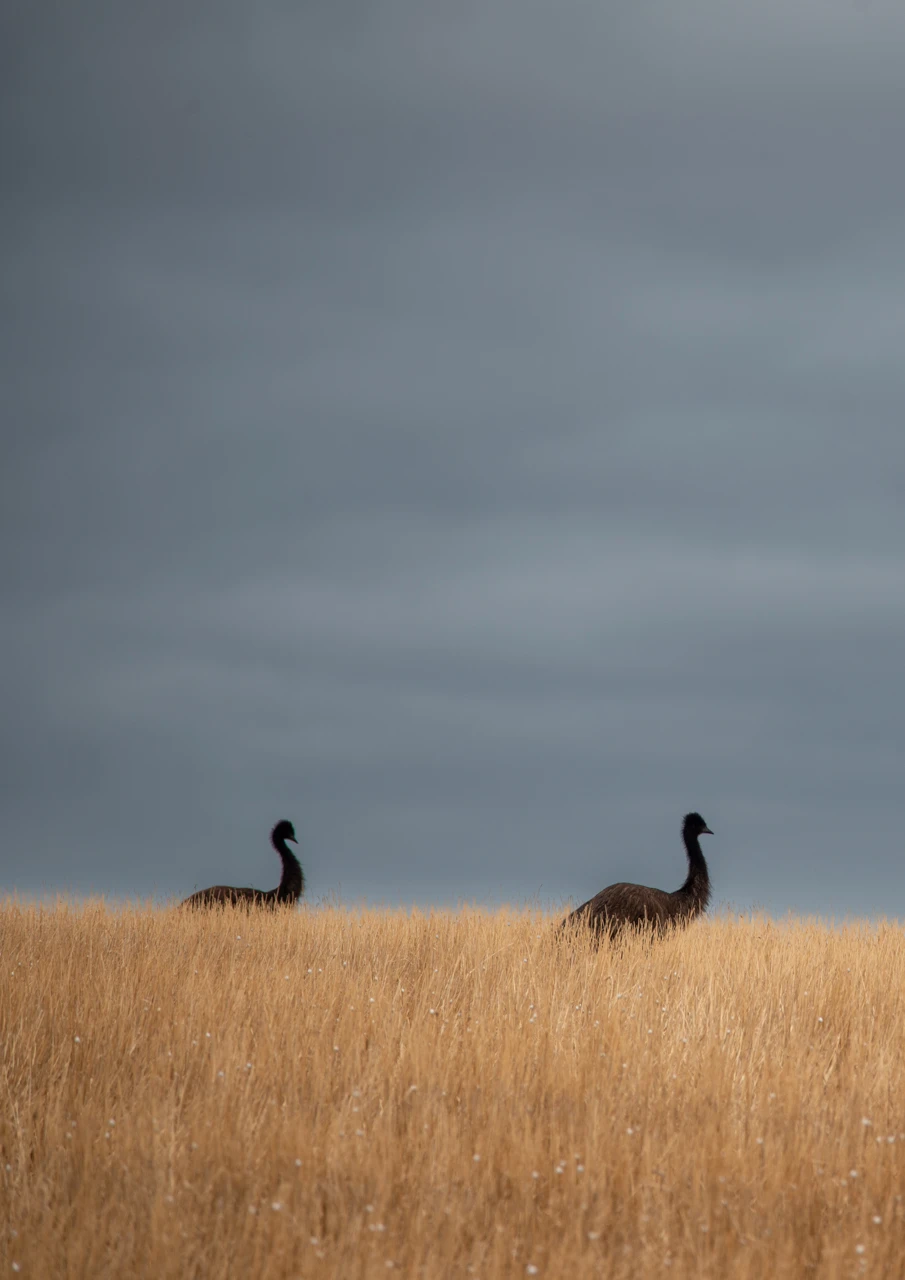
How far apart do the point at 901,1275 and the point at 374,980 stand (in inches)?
236

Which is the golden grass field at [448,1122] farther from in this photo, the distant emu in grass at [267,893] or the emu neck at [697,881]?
the distant emu in grass at [267,893]

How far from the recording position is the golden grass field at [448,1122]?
5105mm

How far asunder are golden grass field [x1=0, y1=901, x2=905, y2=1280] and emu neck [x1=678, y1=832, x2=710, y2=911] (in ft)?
13.3

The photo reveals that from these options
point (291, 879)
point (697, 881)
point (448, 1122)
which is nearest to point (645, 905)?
point (697, 881)

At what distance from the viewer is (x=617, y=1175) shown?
19.0 ft

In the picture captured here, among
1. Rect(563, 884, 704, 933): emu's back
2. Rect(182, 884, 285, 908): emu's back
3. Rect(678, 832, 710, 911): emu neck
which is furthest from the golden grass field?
Rect(182, 884, 285, 908): emu's back

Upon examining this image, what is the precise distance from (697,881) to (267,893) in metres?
6.32

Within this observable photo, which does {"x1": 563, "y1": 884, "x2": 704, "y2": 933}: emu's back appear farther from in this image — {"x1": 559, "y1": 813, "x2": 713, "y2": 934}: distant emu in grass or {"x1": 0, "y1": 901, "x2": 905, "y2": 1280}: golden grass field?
{"x1": 0, "y1": 901, "x2": 905, "y2": 1280}: golden grass field

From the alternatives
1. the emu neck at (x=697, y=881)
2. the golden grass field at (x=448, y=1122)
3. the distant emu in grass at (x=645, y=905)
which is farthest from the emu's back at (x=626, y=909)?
the golden grass field at (x=448, y=1122)

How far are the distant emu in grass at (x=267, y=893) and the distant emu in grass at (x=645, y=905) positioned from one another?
501cm

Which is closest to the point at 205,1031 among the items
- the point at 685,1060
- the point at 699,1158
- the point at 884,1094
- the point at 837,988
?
the point at 685,1060

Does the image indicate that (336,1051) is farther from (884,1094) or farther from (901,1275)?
(901,1275)

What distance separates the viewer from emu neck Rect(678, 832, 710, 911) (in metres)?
15.3

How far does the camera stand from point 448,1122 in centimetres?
634
